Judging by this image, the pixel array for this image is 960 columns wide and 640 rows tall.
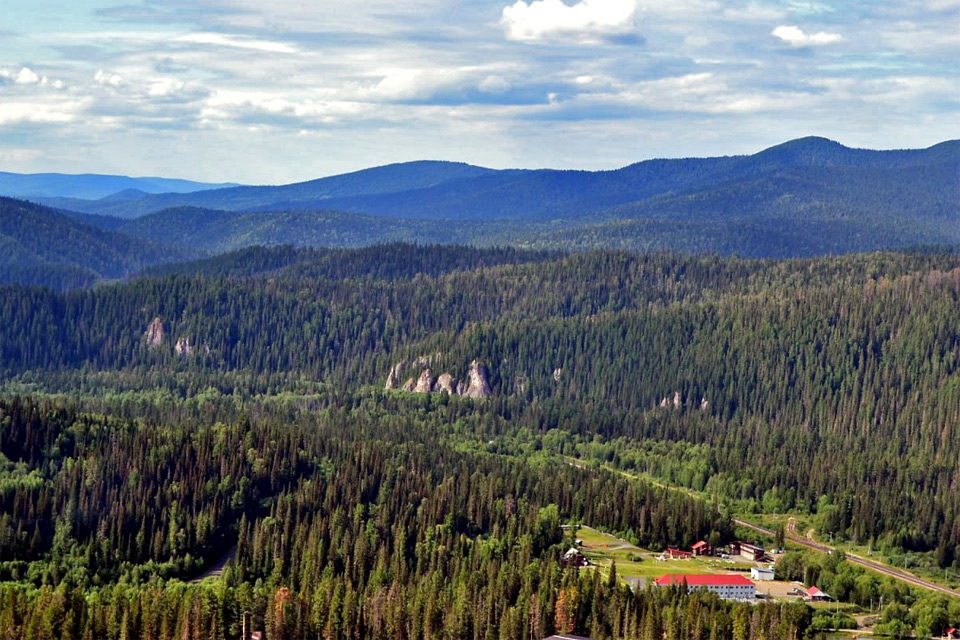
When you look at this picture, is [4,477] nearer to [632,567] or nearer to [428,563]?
[428,563]

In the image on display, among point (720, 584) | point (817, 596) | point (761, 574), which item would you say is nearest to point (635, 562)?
point (761, 574)

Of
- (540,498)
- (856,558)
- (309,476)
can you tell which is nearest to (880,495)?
(856,558)

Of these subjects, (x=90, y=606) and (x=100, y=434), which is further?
(x=100, y=434)

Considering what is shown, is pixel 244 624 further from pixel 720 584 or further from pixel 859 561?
pixel 859 561

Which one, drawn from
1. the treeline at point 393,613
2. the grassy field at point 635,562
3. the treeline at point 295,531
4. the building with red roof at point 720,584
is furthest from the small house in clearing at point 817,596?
the treeline at point 295,531

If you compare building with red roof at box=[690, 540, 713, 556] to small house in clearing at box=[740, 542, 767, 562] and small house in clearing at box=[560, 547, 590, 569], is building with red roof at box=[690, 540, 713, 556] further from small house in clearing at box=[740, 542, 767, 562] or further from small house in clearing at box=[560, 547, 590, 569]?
small house in clearing at box=[560, 547, 590, 569]
